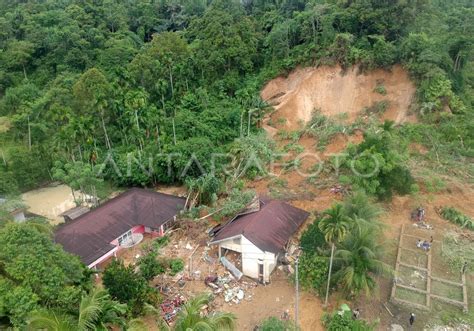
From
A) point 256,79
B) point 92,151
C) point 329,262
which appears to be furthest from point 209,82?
point 329,262

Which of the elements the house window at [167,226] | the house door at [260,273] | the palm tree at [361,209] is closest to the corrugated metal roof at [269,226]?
the house door at [260,273]

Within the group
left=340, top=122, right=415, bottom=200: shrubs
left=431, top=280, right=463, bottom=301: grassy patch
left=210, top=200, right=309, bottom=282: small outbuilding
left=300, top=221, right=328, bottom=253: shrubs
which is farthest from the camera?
left=340, top=122, right=415, bottom=200: shrubs

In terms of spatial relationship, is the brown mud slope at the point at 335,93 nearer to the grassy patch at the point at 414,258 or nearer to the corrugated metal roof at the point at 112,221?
the corrugated metal roof at the point at 112,221

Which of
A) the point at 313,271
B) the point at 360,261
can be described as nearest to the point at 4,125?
the point at 313,271

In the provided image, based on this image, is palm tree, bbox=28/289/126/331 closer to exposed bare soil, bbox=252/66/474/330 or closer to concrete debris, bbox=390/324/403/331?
exposed bare soil, bbox=252/66/474/330

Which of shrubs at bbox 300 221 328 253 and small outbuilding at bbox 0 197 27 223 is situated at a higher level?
shrubs at bbox 300 221 328 253

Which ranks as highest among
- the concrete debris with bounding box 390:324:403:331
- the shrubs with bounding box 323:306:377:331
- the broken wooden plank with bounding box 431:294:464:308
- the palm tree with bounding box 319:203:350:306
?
the palm tree with bounding box 319:203:350:306

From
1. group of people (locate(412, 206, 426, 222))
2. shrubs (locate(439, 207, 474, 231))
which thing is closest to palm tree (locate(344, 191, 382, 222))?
group of people (locate(412, 206, 426, 222))
